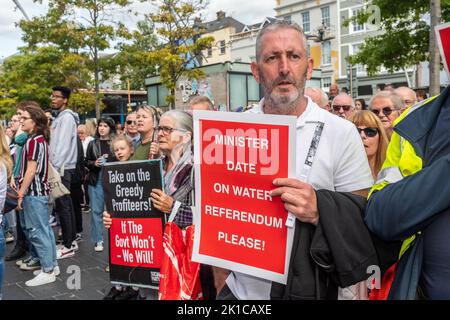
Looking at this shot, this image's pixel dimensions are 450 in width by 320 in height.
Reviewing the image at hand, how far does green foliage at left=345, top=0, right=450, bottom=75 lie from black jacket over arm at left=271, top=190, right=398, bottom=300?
42.6 feet

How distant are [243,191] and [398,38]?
13838mm

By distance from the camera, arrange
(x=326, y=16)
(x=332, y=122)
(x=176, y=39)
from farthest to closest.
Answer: (x=326, y=16) → (x=176, y=39) → (x=332, y=122)

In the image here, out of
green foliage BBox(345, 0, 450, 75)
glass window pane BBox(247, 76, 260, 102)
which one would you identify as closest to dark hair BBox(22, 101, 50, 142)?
green foliage BBox(345, 0, 450, 75)

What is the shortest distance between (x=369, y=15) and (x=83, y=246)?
37.5 feet

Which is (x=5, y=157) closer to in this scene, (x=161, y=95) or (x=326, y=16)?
(x=161, y=95)

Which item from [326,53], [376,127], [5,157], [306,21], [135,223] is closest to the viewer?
[135,223]

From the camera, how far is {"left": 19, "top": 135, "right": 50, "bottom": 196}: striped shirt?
17.3ft

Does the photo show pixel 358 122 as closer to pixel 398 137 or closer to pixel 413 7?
pixel 398 137

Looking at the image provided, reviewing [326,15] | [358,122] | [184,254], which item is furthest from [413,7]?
[326,15]

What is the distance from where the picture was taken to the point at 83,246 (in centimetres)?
681

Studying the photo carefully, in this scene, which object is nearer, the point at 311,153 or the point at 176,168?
the point at 311,153

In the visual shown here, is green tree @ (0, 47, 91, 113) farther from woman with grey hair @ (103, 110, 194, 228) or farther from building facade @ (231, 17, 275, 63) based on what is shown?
building facade @ (231, 17, 275, 63)

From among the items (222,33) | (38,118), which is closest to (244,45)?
(222,33)

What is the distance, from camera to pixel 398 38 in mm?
13977
